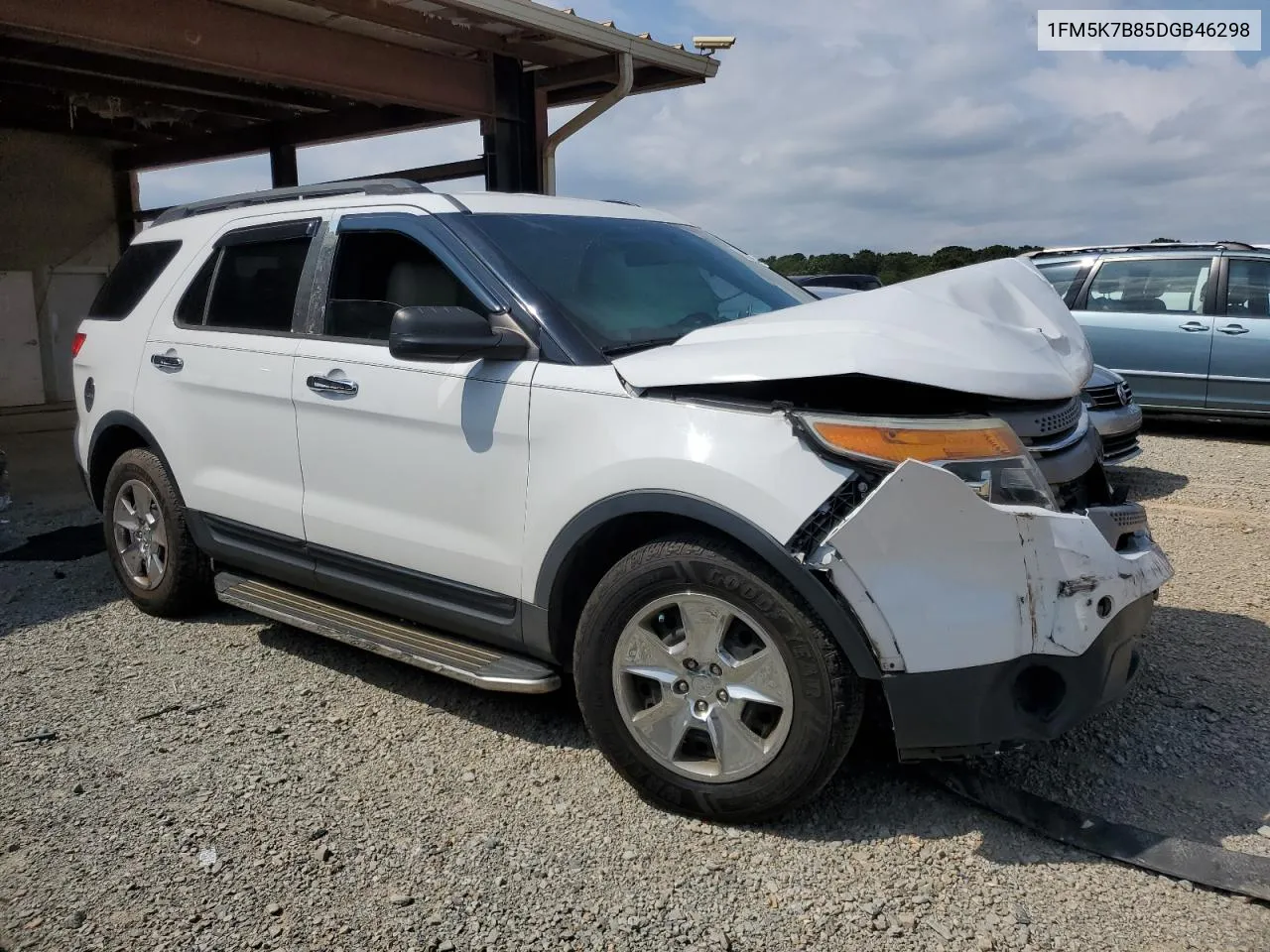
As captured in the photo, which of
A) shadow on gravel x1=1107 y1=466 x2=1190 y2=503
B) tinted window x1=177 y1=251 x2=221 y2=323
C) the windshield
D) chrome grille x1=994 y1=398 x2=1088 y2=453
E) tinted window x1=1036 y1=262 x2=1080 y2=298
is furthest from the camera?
tinted window x1=1036 y1=262 x2=1080 y2=298

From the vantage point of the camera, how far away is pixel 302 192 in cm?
443

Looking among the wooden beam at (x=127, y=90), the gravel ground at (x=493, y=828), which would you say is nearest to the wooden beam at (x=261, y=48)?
the wooden beam at (x=127, y=90)

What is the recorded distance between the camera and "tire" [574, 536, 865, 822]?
9.17 ft

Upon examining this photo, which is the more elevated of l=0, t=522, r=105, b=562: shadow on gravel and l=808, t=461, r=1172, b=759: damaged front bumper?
l=808, t=461, r=1172, b=759: damaged front bumper

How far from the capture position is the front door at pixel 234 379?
4121mm

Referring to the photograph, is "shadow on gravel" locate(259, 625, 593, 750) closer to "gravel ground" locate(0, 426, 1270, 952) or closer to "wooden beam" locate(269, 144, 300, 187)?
"gravel ground" locate(0, 426, 1270, 952)

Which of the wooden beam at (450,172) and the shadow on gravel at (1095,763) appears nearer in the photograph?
the shadow on gravel at (1095,763)

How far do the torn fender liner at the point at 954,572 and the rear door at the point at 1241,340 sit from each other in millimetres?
7969

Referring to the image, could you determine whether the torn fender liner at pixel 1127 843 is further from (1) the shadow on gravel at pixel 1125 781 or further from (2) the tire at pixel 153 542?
(2) the tire at pixel 153 542

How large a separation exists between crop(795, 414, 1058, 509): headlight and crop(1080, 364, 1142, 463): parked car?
14.8 feet

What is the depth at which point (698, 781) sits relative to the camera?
9.85 ft

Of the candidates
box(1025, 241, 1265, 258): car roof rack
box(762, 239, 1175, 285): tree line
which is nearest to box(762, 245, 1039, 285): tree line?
box(762, 239, 1175, 285): tree line

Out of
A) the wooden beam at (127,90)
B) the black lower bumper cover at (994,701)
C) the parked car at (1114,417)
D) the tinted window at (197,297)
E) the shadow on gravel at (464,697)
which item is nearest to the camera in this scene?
the black lower bumper cover at (994,701)

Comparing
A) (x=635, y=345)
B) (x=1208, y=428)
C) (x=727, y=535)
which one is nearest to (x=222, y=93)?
(x=635, y=345)
